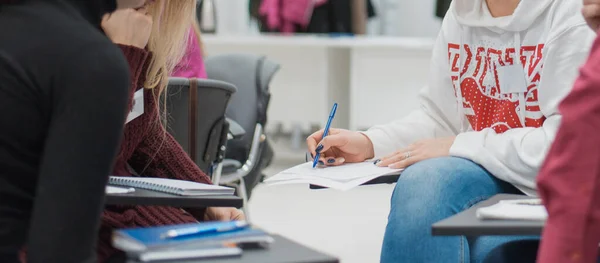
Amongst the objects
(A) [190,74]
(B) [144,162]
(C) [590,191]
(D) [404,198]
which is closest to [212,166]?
(A) [190,74]

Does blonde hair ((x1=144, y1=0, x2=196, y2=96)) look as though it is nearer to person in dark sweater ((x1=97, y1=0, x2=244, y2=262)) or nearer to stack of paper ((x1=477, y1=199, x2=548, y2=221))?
person in dark sweater ((x1=97, y1=0, x2=244, y2=262))

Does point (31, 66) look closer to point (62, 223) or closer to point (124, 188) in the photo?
point (62, 223)

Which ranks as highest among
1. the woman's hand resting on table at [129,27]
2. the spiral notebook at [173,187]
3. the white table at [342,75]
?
the woman's hand resting on table at [129,27]

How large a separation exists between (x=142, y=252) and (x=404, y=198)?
0.80m

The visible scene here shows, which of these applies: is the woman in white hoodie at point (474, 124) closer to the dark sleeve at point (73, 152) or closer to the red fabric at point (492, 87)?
the red fabric at point (492, 87)

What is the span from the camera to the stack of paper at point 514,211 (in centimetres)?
139

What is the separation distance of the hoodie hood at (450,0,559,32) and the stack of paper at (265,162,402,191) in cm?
41

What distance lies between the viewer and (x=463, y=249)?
1888 millimetres

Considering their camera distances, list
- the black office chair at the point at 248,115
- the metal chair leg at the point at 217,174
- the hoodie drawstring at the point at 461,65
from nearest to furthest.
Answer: the hoodie drawstring at the point at 461,65, the metal chair leg at the point at 217,174, the black office chair at the point at 248,115

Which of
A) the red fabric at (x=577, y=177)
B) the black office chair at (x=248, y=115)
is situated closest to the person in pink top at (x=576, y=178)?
the red fabric at (x=577, y=177)

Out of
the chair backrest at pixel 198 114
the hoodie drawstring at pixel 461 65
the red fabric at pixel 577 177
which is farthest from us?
the chair backrest at pixel 198 114

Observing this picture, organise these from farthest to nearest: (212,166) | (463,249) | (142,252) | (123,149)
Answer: (212,166) < (123,149) < (463,249) < (142,252)

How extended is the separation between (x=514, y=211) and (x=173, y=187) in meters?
0.59

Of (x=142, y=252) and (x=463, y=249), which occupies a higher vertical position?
(x=142, y=252)
